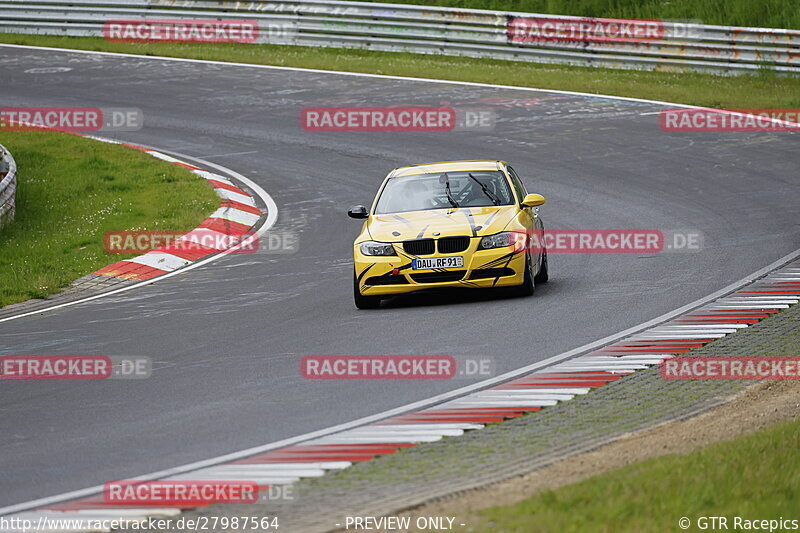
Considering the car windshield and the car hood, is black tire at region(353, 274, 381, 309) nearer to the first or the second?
the car hood

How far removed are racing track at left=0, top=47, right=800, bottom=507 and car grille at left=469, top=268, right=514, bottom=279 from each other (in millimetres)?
304

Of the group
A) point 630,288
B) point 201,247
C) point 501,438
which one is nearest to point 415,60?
point 201,247

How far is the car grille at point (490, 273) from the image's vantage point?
43.2ft

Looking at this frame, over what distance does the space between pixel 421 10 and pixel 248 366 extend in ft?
73.4

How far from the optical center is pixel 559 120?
25141 mm

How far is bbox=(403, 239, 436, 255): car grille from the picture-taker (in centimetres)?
1323

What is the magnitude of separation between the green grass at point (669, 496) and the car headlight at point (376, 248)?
637cm

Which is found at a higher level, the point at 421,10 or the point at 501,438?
the point at 421,10

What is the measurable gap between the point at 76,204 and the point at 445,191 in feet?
26.8

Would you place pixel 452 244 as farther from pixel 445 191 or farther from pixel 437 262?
pixel 445 191

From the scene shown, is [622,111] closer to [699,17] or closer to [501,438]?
[699,17]

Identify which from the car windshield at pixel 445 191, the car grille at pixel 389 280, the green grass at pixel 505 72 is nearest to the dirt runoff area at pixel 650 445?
the car grille at pixel 389 280

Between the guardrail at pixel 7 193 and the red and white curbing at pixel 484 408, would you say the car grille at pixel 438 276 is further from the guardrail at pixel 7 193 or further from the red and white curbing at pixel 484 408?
the guardrail at pixel 7 193

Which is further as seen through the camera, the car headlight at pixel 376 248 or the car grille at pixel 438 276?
the car headlight at pixel 376 248
